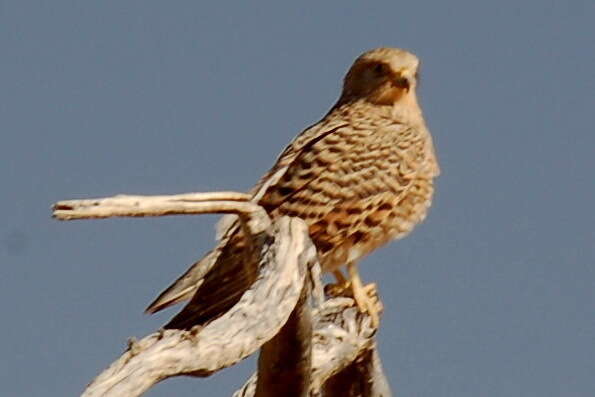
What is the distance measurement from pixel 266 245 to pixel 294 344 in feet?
1.38

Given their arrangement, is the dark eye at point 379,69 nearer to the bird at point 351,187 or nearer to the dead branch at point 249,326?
the bird at point 351,187

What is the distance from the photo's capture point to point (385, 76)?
37.7 ft

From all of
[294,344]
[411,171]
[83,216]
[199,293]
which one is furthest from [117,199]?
[411,171]

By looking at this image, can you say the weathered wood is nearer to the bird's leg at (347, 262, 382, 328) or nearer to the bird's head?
the bird's leg at (347, 262, 382, 328)

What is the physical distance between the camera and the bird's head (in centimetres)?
1139

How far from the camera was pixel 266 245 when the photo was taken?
714 cm

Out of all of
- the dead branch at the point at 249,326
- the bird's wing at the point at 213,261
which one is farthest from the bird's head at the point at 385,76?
the dead branch at the point at 249,326

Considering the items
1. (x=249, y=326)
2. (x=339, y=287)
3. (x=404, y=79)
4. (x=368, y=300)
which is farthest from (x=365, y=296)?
(x=249, y=326)

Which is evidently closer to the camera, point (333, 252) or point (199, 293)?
point (199, 293)

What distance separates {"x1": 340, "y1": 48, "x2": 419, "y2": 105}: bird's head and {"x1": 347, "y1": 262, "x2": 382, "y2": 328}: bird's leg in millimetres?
1800

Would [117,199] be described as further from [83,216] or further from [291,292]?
[291,292]

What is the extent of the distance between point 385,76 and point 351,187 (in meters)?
1.48

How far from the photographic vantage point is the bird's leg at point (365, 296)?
9.19m

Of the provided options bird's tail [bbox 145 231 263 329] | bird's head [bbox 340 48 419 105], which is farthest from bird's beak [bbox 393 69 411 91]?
bird's tail [bbox 145 231 263 329]
